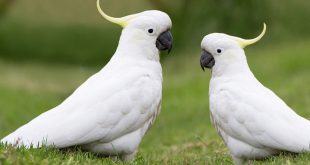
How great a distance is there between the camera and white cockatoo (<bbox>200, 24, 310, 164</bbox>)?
5547 mm

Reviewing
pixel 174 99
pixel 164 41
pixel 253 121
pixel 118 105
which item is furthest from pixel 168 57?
pixel 253 121

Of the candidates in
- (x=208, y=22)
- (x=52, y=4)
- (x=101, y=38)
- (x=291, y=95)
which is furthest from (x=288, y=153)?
(x=52, y=4)

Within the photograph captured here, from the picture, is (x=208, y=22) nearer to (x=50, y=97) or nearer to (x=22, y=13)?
(x=50, y=97)

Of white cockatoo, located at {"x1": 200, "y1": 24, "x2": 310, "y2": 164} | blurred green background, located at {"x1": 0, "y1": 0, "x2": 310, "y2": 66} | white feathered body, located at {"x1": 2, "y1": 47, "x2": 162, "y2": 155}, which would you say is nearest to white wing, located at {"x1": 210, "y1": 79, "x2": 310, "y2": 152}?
white cockatoo, located at {"x1": 200, "y1": 24, "x2": 310, "y2": 164}

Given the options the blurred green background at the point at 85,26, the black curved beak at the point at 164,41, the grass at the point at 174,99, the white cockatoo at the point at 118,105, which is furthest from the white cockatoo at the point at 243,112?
the blurred green background at the point at 85,26

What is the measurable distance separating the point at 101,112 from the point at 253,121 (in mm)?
1292

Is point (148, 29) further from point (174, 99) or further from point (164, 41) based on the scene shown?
point (174, 99)

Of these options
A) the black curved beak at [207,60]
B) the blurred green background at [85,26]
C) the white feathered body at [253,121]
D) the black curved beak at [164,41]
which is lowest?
the white feathered body at [253,121]

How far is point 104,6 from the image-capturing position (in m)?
23.1

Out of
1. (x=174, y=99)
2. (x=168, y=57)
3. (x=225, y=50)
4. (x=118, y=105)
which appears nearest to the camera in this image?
(x=118, y=105)

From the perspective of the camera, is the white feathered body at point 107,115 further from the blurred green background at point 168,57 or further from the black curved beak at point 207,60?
the black curved beak at point 207,60

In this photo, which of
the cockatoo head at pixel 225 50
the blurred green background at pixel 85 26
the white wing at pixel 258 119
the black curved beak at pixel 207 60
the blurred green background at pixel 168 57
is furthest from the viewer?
the blurred green background at pixel 85 26

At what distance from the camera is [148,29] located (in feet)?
20.2

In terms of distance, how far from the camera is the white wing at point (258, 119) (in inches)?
217
